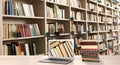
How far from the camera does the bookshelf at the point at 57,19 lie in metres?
2.88

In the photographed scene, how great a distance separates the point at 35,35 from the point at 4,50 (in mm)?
757

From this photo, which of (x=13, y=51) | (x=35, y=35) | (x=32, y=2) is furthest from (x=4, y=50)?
(x=32, y=2)

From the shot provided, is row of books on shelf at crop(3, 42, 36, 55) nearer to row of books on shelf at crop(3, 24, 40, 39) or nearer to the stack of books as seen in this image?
row of books on shelf at crop(3, 24, 40, 39)

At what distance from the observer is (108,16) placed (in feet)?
25.0

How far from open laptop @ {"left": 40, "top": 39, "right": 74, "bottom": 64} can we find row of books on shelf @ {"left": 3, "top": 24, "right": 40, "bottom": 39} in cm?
130

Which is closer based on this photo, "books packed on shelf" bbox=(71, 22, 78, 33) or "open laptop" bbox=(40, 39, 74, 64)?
"open laptop" bbox=(40, 39, 74, 64)

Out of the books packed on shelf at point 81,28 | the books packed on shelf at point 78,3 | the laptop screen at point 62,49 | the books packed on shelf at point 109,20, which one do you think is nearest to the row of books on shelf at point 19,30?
the laptop screen at point 62,49

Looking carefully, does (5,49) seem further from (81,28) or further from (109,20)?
(109,20)

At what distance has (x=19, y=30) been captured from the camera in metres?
2.89

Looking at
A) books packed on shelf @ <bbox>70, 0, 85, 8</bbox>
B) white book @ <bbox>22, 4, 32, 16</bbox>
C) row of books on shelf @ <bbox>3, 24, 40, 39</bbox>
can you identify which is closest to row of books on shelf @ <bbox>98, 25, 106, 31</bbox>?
books packed on shelf @ <bbox>70, 0, 85, 8</bbox>

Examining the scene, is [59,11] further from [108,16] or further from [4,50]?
[108,16]

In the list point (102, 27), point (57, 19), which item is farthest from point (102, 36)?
point (57, 19)

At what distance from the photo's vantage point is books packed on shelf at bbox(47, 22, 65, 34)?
3.70 metres

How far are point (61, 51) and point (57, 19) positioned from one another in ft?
8.11
